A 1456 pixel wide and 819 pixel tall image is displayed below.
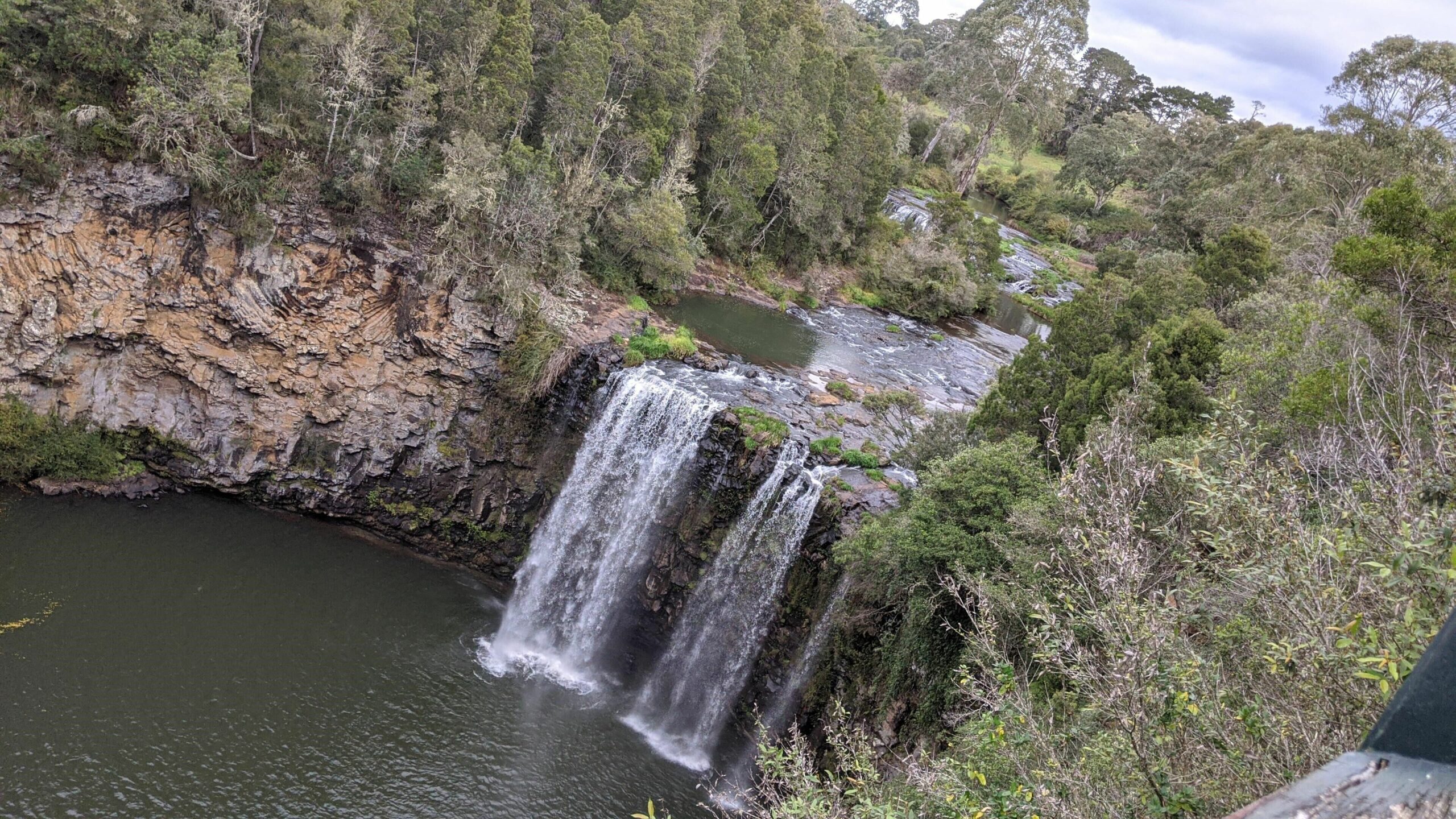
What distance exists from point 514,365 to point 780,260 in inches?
709

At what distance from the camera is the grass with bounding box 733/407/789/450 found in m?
18.6

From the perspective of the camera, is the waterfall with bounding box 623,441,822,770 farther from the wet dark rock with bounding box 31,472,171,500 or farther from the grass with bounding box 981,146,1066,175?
the grass with bounding box 981,146,1066,175

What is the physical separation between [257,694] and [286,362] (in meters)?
9.05

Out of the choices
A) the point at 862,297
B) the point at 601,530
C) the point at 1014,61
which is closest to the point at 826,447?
the point at 601,530

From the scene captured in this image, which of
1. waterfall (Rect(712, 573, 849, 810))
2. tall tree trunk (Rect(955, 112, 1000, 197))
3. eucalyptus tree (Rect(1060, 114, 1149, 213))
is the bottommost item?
waterfall (Rect(712, 573, 849, 810))

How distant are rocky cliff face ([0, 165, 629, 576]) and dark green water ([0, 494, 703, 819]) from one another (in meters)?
1.78

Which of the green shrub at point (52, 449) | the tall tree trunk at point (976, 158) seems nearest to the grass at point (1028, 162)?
the tall tree trunk at point (976, 158)

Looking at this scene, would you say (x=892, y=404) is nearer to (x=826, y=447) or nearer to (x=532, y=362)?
(x=826, y=447)

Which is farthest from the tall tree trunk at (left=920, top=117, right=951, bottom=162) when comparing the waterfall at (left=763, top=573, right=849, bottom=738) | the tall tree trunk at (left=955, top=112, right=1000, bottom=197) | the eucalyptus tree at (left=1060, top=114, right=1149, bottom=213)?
the waterfall at (left=763, top=573, right=849, bottom=738)

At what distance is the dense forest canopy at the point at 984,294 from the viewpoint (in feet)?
19.0

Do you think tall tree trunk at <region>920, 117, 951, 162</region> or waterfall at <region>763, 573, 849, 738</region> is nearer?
waterfall at <region>763, 573, 849, 738</region>

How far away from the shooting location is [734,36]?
1228 inches

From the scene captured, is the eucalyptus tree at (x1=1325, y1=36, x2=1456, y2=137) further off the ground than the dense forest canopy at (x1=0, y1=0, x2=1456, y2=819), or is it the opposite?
the eucalyptus tree at (x1=1325, y1=36, x2=1456, y2=137)

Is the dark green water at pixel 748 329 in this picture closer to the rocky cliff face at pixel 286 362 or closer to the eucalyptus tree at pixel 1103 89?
the rocky cliff face at pixel 286 362
